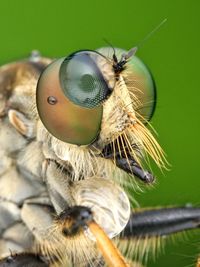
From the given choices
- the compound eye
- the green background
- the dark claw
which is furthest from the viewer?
the green background

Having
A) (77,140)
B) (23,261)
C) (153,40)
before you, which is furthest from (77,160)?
(153,40)

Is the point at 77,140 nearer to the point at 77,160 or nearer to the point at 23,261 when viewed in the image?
the point at 77,160

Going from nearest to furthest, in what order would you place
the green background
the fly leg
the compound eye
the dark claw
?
the compound eye
the fly leg
the dark claw
the green background

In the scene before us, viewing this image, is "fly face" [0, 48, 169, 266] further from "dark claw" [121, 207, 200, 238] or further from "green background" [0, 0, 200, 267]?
"green background" [0, 0, 200, 267]

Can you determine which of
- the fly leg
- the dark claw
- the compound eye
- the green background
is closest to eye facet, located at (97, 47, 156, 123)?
the compound eye

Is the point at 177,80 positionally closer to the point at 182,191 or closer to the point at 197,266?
the point at 182,191

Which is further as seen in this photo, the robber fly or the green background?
the green background

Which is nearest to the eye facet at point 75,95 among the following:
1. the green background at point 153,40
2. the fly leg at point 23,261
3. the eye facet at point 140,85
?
the eye facet at point 140,85

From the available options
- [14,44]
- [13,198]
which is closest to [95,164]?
[13,198]
